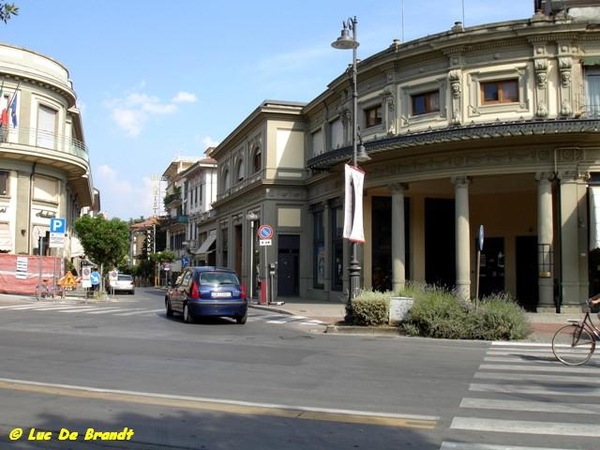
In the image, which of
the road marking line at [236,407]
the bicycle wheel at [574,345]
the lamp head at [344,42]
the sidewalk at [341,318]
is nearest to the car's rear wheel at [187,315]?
the sidewalk at [341,318]

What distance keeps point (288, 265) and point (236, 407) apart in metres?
27.3

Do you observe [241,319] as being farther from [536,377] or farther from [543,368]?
[536,377]

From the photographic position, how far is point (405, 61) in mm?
25016

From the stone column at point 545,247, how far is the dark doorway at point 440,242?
7448mm

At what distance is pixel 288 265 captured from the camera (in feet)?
113

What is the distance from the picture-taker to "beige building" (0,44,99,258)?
113 ft

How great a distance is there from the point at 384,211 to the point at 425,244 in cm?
249

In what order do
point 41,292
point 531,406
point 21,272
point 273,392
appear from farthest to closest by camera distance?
1. point 21,272
2. point 41,292
3. point 273,392
4. point 531,406

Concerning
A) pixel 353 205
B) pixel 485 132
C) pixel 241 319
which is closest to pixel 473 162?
pixel 485 132

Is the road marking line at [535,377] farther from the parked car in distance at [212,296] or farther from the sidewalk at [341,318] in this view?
the parked car in distance at [212,296]

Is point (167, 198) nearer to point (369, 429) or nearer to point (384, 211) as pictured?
point (384, 211)

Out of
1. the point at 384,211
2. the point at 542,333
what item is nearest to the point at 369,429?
the point at 542,333

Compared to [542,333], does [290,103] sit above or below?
above

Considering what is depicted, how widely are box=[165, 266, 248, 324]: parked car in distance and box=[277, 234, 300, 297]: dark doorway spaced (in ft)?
49.6
